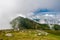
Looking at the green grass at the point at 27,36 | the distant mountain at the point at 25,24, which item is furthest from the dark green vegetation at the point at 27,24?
the green grass at the point at 27,36

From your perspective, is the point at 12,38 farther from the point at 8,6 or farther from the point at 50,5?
the point at 50,5

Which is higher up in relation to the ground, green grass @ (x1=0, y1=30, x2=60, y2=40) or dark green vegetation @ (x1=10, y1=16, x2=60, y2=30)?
dark green vegetation @ (x1=10, y1=16, x2=60, y2=30)

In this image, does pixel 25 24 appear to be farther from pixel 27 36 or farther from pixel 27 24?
pixel 27 36

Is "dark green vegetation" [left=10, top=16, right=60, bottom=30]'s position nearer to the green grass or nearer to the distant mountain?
the distant mountain

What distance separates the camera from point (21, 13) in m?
3.31

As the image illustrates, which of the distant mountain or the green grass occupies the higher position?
the distant mountain

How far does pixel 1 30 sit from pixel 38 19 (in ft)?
2.44

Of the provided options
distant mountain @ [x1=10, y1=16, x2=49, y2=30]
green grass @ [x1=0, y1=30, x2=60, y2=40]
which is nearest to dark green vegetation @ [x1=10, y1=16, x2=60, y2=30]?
distant mountain @ [x1=10, y1=16, x2=49, y2=30]

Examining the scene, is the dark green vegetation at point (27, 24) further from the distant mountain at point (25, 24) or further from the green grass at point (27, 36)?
the green grass at point (27, 36)

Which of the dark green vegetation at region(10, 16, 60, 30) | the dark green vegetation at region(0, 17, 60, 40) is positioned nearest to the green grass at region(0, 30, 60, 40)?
the dark green vegetation at region(0, 17, 60, 40)

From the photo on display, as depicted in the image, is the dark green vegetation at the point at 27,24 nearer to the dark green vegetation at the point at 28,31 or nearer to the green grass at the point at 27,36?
the dark green vegetation at the point at 28,31

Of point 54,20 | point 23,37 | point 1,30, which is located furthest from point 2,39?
point 54,20

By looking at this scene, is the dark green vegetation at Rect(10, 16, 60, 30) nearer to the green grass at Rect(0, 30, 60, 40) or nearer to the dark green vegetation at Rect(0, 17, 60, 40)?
the dark green vegetation at Rect(0, 17, 60, 40)

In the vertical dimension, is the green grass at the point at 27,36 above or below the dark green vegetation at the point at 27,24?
below
